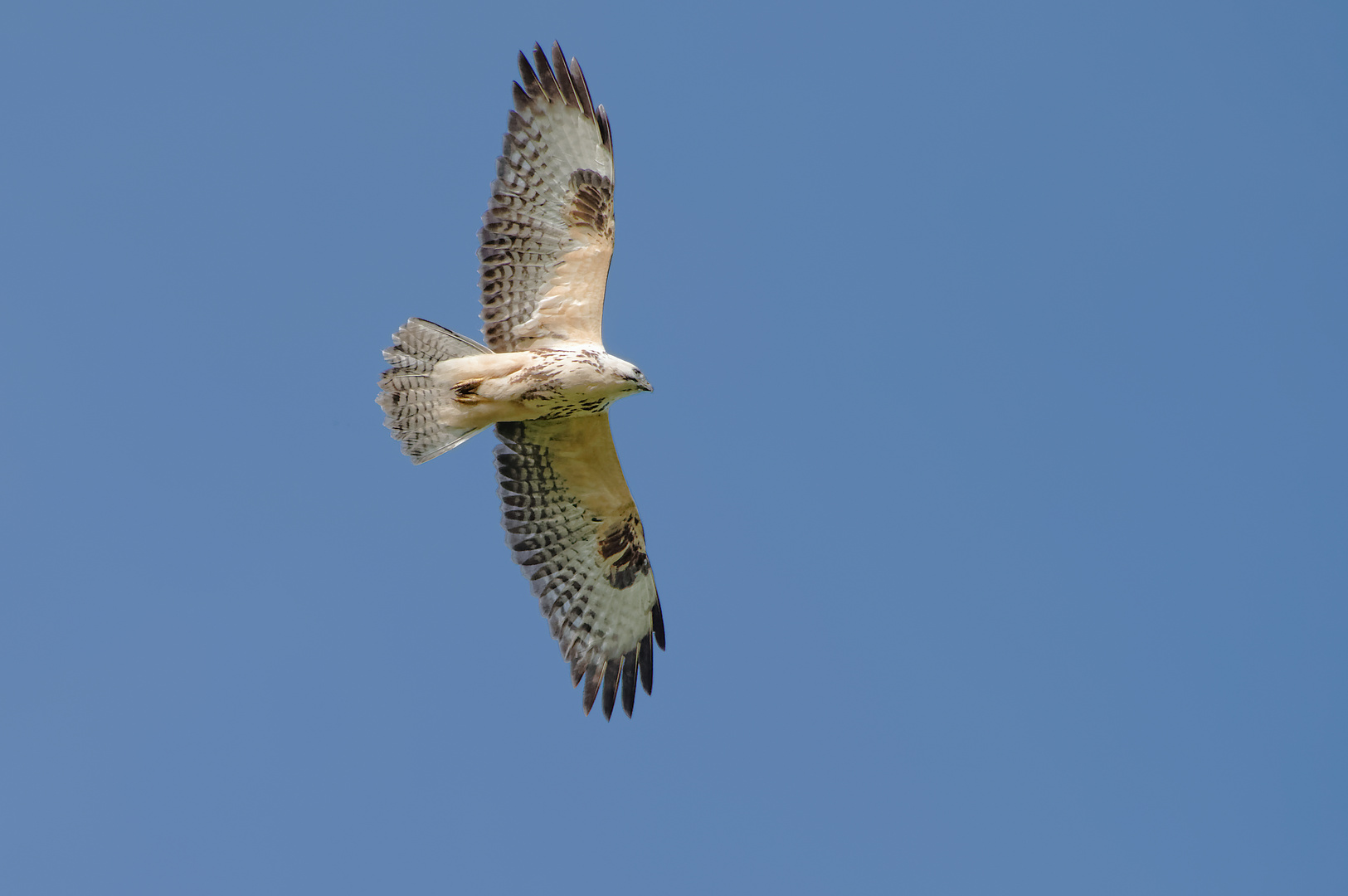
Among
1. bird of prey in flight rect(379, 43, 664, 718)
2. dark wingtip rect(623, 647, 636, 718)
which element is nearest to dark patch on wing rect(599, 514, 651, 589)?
bird of prey in flight rect(379, 43, 664, 718)

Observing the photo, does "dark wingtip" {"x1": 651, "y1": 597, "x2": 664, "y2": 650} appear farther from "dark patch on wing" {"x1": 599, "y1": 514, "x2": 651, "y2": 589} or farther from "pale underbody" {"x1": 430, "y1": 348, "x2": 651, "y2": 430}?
"pale underbody" {"x1": 430, "y1": 348, "x2": 651, "y2": 430}

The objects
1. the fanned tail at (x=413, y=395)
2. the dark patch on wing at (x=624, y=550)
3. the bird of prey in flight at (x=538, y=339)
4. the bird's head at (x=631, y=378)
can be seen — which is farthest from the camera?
the dark patch on wing at (x=624, y=550)

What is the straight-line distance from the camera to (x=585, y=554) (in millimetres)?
9547

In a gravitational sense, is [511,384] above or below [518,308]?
below

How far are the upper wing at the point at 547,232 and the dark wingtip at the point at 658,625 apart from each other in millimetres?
2099

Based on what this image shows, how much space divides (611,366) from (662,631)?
2.26 meters

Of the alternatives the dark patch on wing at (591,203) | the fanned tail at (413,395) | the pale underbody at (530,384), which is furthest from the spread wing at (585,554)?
the dark patch on wing at (591,203)

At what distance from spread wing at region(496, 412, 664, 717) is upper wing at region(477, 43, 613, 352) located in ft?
2.61

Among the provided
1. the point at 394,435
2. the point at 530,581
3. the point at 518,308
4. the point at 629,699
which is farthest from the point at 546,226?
the point at 629,699

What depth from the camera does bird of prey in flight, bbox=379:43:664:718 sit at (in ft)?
28.5

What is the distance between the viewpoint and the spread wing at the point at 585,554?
9273 mm

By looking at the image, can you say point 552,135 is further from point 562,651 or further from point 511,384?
point 562,651

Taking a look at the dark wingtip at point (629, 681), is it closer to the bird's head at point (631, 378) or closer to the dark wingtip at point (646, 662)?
the dark wingtip at point (646, 662)

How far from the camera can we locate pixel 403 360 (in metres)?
8.81
